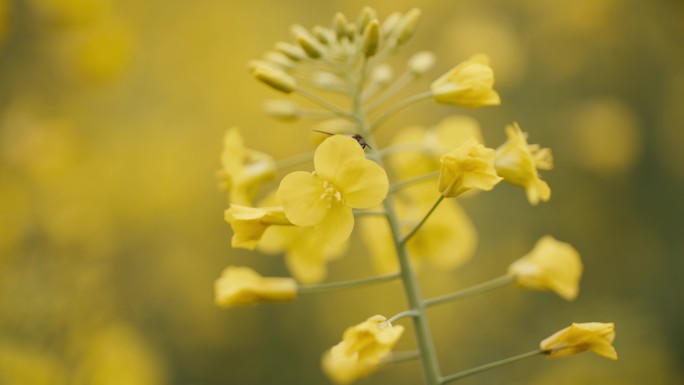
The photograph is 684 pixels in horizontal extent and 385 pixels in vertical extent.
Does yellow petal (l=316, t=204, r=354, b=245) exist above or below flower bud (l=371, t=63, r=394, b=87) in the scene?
below

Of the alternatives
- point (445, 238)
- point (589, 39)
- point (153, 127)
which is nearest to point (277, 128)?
point (153, 127)

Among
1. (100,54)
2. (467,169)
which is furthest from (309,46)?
(100,54)

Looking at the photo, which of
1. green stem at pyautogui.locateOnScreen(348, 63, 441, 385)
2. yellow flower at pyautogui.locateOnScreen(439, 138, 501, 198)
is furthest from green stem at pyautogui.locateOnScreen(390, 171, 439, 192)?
yellow flower at pyautogui.locateOnScreen(439, 138, 501, 198)

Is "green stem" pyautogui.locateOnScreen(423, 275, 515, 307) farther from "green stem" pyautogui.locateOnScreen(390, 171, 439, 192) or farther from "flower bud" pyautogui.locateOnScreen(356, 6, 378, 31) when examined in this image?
"flower bud" pyautogui.locateOnScreen(356, 6, 378, 31)

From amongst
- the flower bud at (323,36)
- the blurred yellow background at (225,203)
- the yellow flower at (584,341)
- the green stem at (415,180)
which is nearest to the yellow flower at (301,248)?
the green stem at (415,180)

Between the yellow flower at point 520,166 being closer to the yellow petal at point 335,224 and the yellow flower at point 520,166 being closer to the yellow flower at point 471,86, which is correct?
the yellow flower at point 471,86

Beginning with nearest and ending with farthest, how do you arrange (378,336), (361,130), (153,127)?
(378,336), (361,130), (153,127)

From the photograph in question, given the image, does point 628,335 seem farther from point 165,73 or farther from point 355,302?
point 165,73
